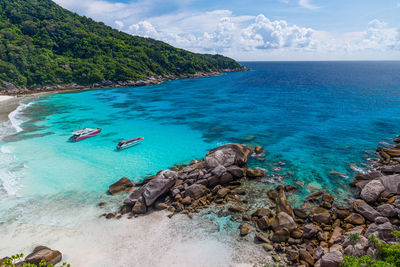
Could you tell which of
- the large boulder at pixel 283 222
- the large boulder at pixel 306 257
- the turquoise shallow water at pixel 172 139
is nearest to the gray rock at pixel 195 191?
the large boulder at pixel 283 222

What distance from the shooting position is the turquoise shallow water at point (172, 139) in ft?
84.4

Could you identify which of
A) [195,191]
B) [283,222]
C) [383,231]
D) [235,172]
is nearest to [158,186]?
[195,191]

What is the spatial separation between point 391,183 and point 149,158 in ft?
96.5

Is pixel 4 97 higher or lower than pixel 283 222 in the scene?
higher

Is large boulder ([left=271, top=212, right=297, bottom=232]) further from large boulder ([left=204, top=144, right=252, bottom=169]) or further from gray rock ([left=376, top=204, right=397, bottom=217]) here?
large boulder ([left=204, top=144, right=252, bottom=169])

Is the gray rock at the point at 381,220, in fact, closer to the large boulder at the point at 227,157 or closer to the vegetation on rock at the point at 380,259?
the vegetation on rock at the point at 380,259

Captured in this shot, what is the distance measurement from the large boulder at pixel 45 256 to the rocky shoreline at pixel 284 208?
496 centimetres

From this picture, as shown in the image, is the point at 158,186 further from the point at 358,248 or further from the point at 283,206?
the point at 358,248

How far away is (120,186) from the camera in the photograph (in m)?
24.4

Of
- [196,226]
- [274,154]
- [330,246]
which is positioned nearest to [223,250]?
[196,226]

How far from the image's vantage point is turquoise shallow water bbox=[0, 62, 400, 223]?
25.7 metres

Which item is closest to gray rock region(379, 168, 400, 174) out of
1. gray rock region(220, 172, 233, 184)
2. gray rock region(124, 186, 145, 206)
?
gray rock region(220, 172, 233, 184)

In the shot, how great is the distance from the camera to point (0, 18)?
119m

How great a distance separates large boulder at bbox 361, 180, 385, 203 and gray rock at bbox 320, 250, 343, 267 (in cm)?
996
